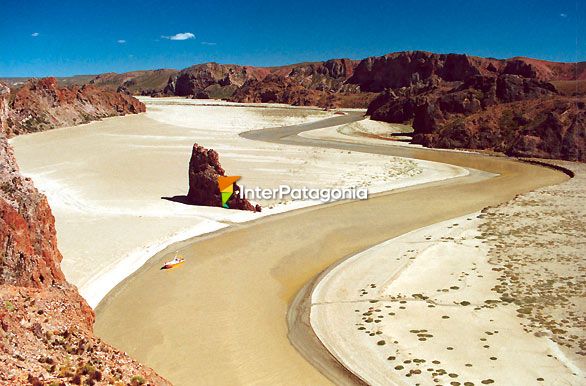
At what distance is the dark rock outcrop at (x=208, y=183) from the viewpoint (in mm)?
23703

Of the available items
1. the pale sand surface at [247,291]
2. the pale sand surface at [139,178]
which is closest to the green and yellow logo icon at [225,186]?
the pale sand surface at [139,178]

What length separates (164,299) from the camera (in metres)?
14.5

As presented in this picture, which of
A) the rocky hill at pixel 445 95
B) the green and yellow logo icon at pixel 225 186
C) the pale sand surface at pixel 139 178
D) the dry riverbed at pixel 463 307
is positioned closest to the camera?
the dry riverbed at pixel 463 307

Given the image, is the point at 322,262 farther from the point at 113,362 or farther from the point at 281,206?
the point at 113,362

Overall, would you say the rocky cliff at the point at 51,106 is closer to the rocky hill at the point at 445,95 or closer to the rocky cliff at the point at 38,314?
the rocky hill at the point at 445,95

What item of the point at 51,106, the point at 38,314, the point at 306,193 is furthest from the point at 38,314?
the point at 51,106

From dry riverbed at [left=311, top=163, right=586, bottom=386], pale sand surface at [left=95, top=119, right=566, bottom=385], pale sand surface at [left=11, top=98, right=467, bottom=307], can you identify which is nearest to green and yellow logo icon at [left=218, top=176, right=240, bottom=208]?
pale sand surface at [left=11, top=98, right=467, bottom=307]

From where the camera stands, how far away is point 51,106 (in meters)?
57.2

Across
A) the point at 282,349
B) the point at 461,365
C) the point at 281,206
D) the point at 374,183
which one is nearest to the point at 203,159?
the point at 281,206

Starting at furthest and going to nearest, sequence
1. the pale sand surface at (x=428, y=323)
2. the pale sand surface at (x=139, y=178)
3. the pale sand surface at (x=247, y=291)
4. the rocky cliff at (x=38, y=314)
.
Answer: the pale sand surface at (x=139, y=178) → the pale sand surface at (x=247, y=291) → the pale sand surface at (x=428, y=323) → the rocky cliff at (x=38, y=314)

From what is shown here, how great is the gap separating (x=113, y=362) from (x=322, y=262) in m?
10.5

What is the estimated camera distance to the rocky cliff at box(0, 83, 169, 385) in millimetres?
7070

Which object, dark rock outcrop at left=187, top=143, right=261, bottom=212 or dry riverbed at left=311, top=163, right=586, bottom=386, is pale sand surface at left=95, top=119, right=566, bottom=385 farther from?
dark rock outcrop at left=187, top=143, right=261, bottom=212

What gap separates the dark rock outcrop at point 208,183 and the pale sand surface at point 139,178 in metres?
0.68
